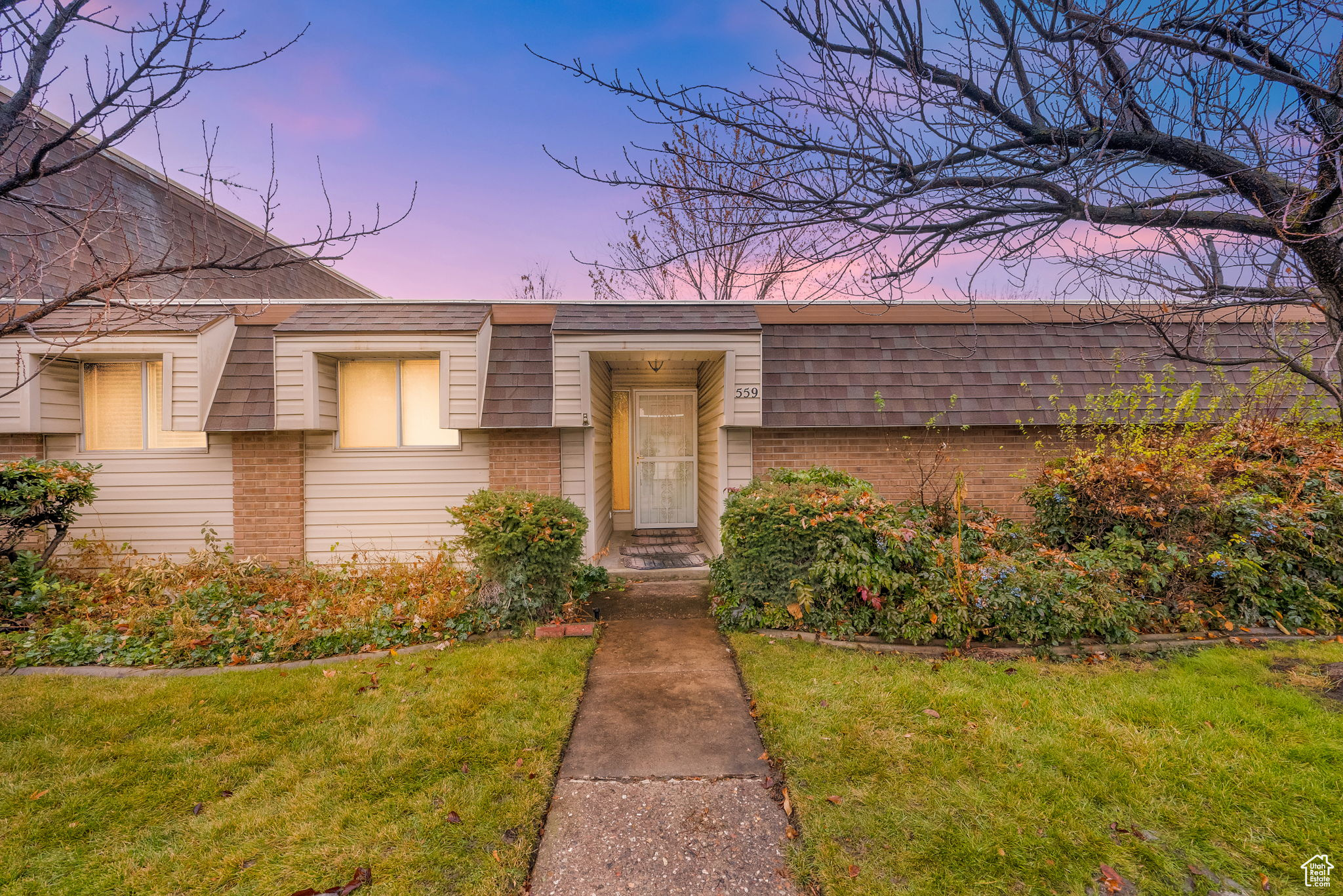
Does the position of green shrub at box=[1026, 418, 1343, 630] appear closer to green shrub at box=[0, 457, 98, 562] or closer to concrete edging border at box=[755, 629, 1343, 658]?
concrete edging border at box=[755, 629, 1343, 658]

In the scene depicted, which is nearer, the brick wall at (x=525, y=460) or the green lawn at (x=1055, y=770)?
the green lawn at (x=1055, y=770)

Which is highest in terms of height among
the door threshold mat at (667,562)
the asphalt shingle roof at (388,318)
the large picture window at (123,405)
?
the asphalt shingle roof at (388,318)

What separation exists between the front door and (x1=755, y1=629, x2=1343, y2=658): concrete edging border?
468 centimetres

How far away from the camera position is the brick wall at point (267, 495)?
21.1ft

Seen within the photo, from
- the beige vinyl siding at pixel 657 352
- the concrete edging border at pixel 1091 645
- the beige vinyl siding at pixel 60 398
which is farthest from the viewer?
the beige vinyl siding at pixel 657 352

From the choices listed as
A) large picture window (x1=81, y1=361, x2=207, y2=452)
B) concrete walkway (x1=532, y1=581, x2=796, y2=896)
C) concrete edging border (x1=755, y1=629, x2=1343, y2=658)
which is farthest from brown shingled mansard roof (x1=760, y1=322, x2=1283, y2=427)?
large picture window (x1=81, y1=361, x2=207, y2=452)

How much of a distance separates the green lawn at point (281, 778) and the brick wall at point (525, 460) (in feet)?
9.25

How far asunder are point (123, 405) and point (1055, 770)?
32.8 feet

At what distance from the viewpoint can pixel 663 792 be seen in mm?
2773

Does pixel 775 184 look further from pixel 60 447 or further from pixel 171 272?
pixel 60 447

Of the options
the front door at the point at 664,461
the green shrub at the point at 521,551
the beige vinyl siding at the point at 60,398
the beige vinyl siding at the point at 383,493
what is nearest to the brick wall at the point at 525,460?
the beige vinyl siding at the point at 383,493

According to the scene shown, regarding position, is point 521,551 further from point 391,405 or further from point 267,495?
point 267,495

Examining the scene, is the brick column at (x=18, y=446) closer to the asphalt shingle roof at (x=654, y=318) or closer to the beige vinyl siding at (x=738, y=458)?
the asphalt shingle roof at (x=654, y=318)

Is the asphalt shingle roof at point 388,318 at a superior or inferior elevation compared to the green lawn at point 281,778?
superior
